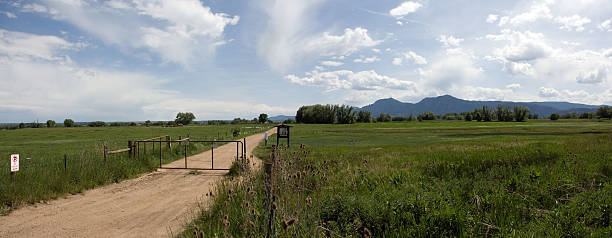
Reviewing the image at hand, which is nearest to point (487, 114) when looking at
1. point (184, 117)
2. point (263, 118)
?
point (263, 118)

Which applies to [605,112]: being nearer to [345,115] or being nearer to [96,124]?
[345,115]

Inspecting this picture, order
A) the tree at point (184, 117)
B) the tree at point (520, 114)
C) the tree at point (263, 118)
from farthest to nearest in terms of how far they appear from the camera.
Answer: the tree at point (184, 117) → the tree at point (263, 118) → the tree at point (520, 114)

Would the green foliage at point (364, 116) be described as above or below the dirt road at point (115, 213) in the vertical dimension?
above

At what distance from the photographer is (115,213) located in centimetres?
863

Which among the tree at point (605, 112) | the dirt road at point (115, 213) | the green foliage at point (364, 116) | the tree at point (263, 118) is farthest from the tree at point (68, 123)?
the tree at point (605, 112)

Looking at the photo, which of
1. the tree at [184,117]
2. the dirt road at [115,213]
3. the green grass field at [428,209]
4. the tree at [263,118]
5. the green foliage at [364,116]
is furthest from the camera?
the tree at [184,117]

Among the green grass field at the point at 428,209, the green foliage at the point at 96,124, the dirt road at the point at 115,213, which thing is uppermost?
the green foliage at the point at 96,124

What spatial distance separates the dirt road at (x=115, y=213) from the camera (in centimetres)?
721

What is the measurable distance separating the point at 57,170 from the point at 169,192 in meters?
4.32

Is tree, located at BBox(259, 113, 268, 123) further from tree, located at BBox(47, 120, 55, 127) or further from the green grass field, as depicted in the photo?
the green grass field

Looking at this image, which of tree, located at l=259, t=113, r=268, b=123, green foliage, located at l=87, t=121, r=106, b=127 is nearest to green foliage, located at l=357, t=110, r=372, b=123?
tree, located at l=259, t=113, r=268, b=123

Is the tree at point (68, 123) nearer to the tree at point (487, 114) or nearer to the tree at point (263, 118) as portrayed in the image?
the tree at point (263, 118)

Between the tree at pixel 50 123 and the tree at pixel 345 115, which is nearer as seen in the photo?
the tree at pixel 50 123

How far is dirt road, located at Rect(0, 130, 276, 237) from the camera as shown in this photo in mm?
7207
